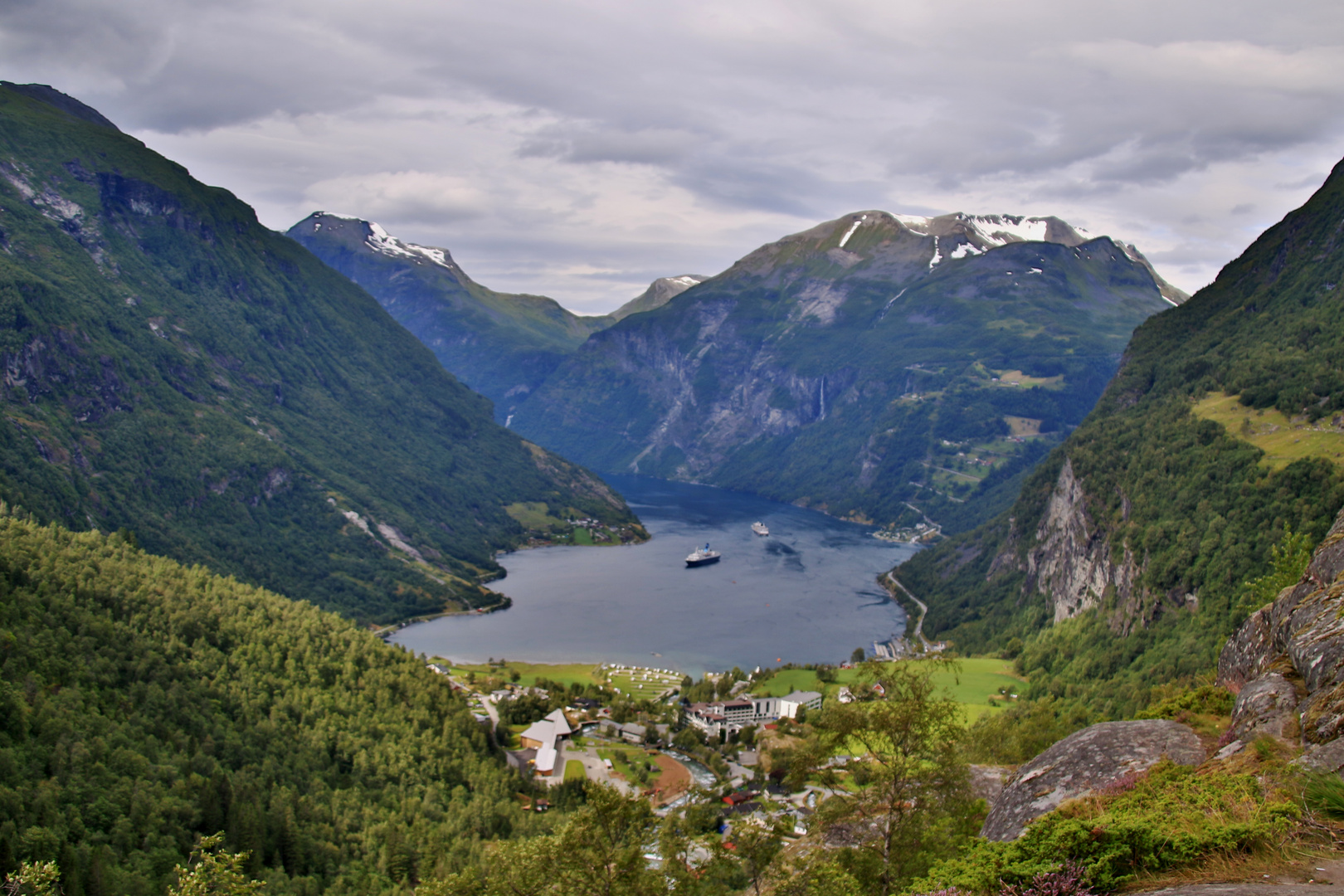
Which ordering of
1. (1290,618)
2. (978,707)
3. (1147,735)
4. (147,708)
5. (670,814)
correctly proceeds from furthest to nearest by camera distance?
(978,707)
(147,708)
(670,814)
(1290,618)
(1147,735)

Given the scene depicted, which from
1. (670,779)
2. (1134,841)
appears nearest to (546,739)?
(670,779)

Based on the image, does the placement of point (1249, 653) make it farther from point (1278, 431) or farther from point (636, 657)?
point (636, 657)

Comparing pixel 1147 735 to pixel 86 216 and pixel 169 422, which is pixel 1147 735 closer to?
pixel 169 422

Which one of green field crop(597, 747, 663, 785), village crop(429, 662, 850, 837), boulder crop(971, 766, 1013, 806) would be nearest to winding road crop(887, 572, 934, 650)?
village crop(429, 662, 850, 837)

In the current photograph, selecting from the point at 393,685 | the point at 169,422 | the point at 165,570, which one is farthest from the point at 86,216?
the point at 393,685

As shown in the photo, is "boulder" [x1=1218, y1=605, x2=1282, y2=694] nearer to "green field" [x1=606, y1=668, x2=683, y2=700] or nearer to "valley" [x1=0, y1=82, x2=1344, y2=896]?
"valley" [x1=0, y1=82, x2=1344, y2=896]

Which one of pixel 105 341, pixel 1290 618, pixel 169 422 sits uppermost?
pixel 105 341
